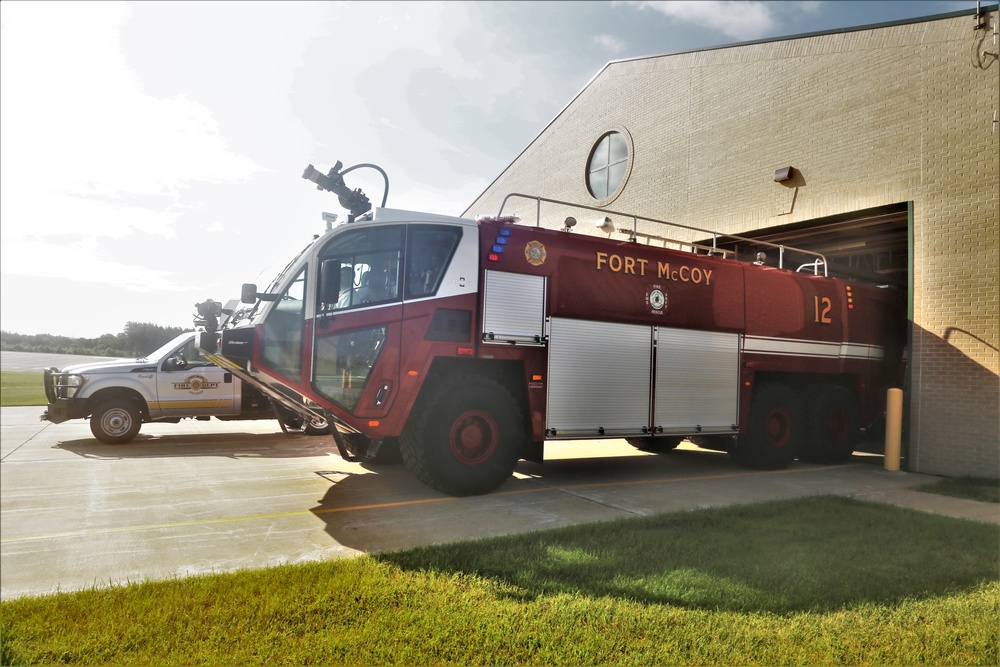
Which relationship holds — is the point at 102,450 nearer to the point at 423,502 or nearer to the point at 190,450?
the point at 190,450

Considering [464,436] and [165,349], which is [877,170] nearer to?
[464,436]

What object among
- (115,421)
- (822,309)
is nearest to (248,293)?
(115,421)

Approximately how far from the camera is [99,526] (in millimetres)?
5621

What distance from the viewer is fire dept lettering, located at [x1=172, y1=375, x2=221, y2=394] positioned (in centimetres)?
1086

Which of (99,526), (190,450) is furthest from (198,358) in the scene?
(99,526)

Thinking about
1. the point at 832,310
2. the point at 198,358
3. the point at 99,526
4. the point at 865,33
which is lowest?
the point at 99,526

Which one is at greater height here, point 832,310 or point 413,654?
point 832,310

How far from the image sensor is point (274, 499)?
22.4 feet

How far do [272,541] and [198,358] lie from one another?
691cm

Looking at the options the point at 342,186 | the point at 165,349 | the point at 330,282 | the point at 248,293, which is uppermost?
the point at 342,186

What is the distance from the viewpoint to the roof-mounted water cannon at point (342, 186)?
7.97 metres

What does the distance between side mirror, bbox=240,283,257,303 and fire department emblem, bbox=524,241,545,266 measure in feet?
9.94

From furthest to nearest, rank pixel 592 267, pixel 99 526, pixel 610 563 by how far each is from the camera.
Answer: pixel 592 267, pixel 99 526, pixel 610 563

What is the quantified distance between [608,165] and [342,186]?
33.6 feet
